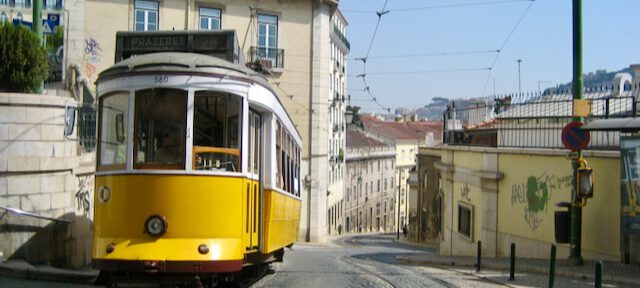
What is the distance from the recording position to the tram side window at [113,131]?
8883mm

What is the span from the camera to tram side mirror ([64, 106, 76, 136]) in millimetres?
12680

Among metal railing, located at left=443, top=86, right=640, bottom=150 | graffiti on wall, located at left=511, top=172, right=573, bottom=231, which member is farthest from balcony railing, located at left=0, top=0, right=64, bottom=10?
graffiti on wall, located at left=511, top=172, right=573, bottom=231

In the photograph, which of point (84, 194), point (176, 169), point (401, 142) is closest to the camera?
point (176, 169)

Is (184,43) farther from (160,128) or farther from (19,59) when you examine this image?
(19,59)

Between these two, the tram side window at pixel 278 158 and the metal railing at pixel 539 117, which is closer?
the tram side window at pixel 278 158

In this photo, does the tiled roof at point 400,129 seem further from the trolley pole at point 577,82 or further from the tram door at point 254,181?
the tram door at point 254,181

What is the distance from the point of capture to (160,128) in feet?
29.1

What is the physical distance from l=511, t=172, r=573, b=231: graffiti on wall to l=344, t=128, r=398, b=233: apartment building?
40360 mm

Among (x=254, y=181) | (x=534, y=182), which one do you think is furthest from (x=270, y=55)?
(x=254, y=181)

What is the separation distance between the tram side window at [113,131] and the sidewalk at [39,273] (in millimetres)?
2750

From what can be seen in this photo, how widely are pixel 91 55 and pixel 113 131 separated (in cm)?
2416

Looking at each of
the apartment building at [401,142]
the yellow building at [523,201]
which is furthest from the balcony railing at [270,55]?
the apartment building at [401,142]

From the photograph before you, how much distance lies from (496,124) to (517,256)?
13.6 ft

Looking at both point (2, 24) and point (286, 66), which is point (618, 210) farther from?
point (286, 66)
